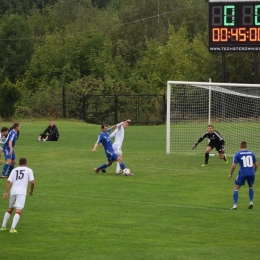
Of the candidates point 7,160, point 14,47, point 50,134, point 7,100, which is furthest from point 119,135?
point 14,47

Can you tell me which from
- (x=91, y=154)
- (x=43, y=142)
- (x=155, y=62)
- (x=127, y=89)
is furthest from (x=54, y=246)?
(x=155, y=62)

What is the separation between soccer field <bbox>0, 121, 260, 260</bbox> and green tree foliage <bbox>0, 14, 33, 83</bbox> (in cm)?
3843

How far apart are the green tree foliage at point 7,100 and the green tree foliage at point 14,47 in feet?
54.1

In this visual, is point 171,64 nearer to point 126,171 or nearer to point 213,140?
A: point 213,140

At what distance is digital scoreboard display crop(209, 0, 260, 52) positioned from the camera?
3425cm

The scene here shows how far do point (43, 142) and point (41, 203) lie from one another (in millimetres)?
18434

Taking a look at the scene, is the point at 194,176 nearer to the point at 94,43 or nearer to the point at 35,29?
the point at 94,43

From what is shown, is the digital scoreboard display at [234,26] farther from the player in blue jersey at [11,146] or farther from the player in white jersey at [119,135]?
the player in blue jersey at [11,146]

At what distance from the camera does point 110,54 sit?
66.8 m

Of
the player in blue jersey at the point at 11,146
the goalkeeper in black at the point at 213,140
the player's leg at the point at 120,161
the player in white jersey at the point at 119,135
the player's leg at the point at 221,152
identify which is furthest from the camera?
the player's leg at the point at 221,152

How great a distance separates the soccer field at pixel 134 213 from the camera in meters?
16.0

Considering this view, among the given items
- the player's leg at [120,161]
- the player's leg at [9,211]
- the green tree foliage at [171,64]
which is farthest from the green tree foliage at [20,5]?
the player's leg at [9,211]

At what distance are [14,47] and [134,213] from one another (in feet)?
175

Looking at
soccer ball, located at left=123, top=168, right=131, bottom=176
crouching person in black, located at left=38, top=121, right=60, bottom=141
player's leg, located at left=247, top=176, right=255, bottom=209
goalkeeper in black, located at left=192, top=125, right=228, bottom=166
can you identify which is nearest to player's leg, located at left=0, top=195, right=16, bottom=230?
player's leg, located at left=247, top=176, right=255, bottom=209
